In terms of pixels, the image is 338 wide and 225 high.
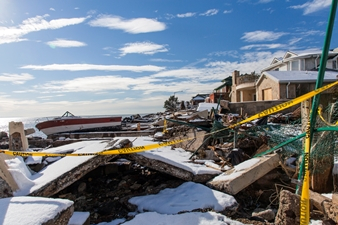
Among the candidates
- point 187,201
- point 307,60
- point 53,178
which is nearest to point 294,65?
point 307,60

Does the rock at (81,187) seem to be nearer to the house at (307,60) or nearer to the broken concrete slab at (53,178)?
the broken concrete slab at (53,178)

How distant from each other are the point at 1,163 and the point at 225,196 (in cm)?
340

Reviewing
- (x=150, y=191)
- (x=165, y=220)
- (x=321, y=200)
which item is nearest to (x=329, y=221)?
(x=321, y=200)

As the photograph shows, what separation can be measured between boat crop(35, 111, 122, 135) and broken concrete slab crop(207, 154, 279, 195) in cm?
1572

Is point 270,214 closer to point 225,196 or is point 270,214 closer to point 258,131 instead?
point 225,196

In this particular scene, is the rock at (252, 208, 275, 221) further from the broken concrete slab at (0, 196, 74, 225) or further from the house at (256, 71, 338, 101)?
the house at (256, 71, 338, 101)

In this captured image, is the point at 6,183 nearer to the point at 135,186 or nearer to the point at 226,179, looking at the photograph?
the point at 135,186

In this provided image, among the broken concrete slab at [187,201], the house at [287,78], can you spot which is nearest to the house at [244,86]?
the house at [287,78]

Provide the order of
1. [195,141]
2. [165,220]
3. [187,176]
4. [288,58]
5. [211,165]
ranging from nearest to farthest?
[165,220] → [187,176] → [211,165] → [195,141] → [288,58]

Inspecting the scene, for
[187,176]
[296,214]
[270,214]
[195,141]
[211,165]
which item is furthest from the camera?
[195,141]

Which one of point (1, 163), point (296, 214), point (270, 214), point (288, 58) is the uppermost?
point (288, 58)

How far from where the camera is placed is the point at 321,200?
11.1 ft

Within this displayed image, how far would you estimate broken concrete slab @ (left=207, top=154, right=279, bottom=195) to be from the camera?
378cm

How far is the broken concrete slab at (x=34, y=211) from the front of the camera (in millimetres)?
2318
